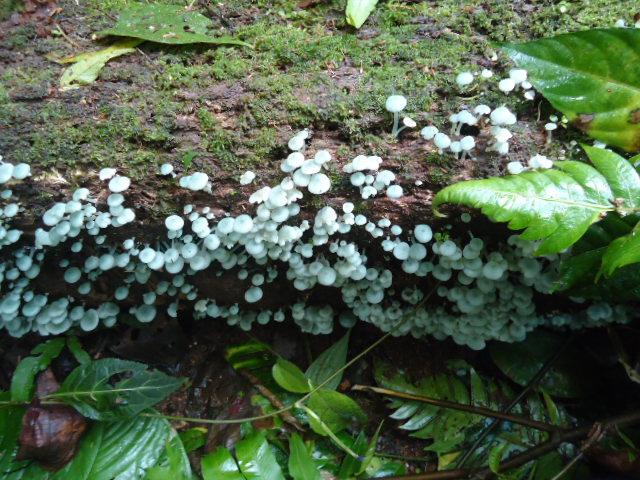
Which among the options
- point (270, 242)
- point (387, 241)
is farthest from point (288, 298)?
point (387, 241)

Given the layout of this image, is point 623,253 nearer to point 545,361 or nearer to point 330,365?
point 545,361

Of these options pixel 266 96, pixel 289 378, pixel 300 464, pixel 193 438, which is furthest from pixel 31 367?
pixel 266 96

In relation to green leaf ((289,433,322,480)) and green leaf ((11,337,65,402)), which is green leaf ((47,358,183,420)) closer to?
green leaf ((11,337,65,402))

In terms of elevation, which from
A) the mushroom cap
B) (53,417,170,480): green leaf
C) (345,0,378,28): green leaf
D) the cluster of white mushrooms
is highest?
(345,0,378,28): green leaf

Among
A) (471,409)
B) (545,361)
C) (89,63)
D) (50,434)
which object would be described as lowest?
(50,434)

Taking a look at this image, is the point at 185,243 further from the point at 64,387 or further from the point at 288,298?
the point at 64,387

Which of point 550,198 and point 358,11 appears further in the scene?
point 358,11

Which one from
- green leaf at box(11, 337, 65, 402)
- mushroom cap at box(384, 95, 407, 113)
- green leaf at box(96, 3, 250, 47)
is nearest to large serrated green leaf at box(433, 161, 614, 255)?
mushroom cap at box(384, 95, 407, 113)
